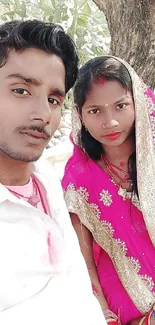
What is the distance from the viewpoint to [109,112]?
1.62 m

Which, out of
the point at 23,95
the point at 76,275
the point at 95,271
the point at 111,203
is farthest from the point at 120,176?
the point at 23,95

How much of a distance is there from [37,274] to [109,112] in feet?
2.30

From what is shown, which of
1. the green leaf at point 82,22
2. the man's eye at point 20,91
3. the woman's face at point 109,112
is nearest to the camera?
the man's eye at point 20,91

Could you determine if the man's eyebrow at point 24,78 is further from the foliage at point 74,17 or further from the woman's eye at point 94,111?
the foliage at point 74,17

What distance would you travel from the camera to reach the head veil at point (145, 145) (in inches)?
66.4

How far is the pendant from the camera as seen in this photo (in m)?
1.30

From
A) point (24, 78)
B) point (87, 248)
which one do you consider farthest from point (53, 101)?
point (87, 248)

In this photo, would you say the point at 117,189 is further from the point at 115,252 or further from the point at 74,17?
the point at 74,17

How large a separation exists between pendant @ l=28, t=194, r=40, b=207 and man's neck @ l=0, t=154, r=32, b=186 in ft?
0.17

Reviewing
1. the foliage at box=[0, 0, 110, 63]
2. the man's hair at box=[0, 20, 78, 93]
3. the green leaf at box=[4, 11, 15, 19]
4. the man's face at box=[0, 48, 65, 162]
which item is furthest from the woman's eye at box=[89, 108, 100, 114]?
the green leaf at box=[4, 11, 15, 19]

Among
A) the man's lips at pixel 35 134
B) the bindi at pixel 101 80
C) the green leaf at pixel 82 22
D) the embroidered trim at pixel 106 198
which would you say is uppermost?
the man's lips at pixel 35 134

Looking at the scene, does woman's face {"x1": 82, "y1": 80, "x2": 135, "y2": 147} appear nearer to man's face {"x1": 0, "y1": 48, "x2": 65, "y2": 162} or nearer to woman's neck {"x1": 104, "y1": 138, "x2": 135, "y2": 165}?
woman's neck {"x1": 104, "y1": 138, "x2": 135, "y2": 165}

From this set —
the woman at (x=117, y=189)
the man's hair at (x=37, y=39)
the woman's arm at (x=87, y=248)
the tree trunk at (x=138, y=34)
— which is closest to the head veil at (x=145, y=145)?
the woman at (x=117, y=189)

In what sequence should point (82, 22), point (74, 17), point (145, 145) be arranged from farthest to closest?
1. point (82, 22)
2. point (74, 17)
3. point (145, 145)
